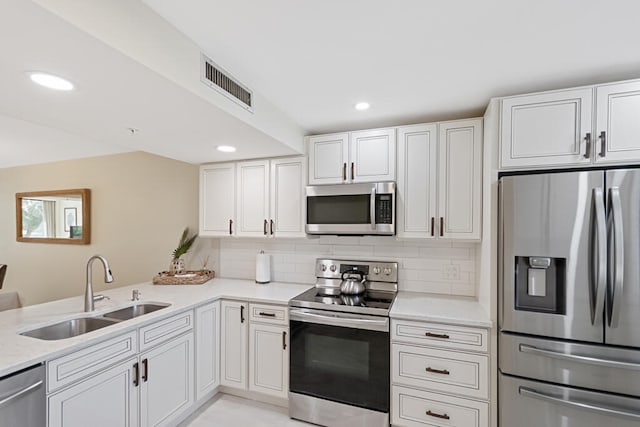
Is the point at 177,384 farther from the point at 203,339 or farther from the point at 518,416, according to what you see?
the point at 518,416

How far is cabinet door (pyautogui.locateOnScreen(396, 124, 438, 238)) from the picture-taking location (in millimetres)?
2354

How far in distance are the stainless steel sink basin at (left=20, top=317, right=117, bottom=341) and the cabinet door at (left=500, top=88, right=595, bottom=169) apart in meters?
2.82

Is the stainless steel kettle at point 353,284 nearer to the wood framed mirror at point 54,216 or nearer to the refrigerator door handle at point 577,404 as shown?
the refrigerator door handle at point 577,404

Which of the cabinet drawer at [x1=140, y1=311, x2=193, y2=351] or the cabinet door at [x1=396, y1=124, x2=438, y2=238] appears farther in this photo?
the cabinet door at [x1=396, y1=124, x2=438, y2=238]

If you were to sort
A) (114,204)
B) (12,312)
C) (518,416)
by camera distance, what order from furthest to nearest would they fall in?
(114,204) → (12,312) → (518,416)

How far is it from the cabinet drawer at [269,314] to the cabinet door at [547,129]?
1875mm

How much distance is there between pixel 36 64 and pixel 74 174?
3.77 meters

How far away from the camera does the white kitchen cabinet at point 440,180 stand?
2.23m

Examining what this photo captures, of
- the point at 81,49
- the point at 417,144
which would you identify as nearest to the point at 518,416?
the point at 417,144

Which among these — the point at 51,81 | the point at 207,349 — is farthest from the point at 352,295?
the point at 51,81

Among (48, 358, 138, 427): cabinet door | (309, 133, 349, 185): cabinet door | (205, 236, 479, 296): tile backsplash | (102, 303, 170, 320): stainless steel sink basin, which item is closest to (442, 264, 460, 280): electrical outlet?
(205, 236, 479, 296): tile backsplash

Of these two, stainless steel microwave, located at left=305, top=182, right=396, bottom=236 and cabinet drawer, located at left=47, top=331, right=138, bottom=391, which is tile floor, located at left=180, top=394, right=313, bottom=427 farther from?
stainless steel microwave, located at left=305, top=182, right=396, bottom=236

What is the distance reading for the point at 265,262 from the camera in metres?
3.04

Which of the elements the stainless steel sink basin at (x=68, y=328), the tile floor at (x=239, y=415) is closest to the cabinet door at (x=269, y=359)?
the tile floor at (x=239, y=415)
